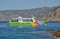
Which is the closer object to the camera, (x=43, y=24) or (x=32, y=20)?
(x=32, y=20)

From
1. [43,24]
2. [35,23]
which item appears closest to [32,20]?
[35,23]

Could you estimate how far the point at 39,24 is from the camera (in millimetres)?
125625

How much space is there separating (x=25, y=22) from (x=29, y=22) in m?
2.11

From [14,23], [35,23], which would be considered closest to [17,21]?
[14,23]

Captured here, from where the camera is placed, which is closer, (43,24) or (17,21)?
(17,21)

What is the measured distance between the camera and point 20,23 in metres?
117

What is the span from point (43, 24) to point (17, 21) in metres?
16.6

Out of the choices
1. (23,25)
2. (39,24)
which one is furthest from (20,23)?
(39,24)

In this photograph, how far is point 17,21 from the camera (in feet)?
401

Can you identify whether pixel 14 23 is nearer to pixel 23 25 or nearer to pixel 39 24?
pixel 23 25

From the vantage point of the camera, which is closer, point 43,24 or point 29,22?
point 29,22

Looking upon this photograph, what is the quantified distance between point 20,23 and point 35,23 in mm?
8189

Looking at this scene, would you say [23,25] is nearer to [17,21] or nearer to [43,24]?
[17,21]

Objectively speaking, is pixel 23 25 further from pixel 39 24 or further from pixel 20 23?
pixel 39 24
